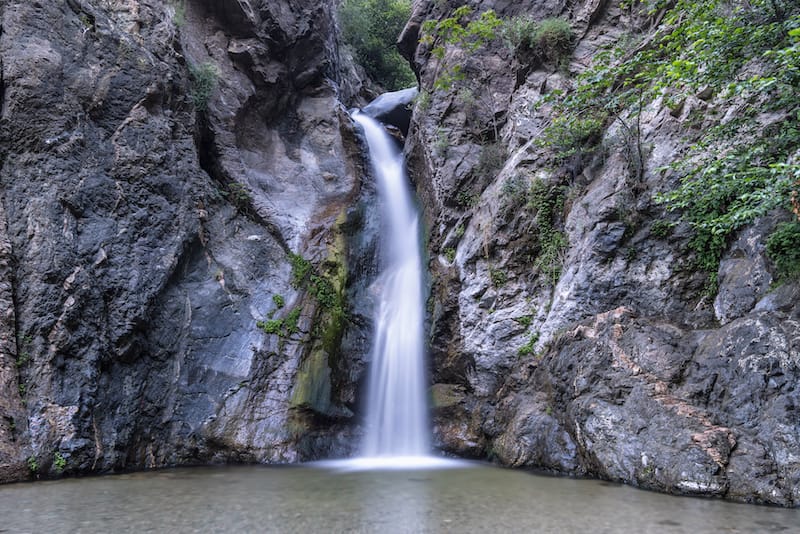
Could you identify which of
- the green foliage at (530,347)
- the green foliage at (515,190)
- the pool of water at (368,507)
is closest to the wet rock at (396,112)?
the green foliage at (515,190)

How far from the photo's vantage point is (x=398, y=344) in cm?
1211

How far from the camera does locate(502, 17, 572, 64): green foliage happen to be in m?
12.7

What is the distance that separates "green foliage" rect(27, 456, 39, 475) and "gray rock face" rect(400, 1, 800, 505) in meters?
7.25

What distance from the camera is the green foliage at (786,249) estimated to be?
20.3ft

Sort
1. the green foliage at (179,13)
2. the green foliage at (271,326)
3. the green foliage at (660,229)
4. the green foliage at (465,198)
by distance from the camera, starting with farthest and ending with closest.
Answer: the green foliage at (179,13) → the green foliage at (465,198) → the green foliage at (271,326) → the green foliage at (660,229)

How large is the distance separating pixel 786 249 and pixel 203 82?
1404cm

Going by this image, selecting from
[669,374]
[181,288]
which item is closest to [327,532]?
[669,374]

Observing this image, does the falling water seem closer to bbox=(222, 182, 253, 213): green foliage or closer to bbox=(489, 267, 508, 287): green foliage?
bbox=(489, 267, 508, 287): green foliage

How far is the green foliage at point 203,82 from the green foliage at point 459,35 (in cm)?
617

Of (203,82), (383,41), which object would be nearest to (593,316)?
(203,82)

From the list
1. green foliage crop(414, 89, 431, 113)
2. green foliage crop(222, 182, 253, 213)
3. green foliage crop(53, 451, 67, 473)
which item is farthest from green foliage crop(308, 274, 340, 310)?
green foliage crop(414, 89, 431, 113)

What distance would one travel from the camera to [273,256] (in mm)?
12438

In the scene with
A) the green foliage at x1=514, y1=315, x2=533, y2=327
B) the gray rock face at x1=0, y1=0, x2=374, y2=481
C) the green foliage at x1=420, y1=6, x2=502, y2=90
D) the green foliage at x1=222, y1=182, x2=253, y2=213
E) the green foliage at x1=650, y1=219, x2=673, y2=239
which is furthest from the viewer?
the green foliage at x1=420, y1=6, x2=502, y2=90

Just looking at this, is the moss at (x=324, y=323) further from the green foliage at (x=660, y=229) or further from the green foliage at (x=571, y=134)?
the green foliage at (x=660, y=229)
